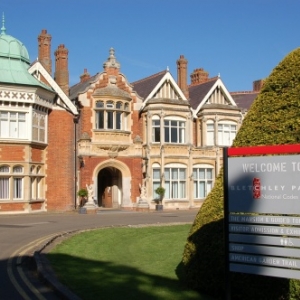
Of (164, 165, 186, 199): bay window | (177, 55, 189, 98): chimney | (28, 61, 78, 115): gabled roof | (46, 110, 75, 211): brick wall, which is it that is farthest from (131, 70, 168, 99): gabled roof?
(46, 110, 75, 211): brick wall

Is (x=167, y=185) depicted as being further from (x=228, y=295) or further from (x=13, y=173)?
(x=228, y=295)

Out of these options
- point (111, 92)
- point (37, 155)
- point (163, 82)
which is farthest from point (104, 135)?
point (163, 82)

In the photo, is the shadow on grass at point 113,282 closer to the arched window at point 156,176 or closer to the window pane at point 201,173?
the arched window at point 156,176

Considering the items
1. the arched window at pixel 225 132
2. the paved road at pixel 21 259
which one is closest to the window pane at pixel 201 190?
the arched window at pixel 225 132

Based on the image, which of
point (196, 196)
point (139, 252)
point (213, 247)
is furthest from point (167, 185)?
point (213, 247)

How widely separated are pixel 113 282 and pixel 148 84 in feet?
101

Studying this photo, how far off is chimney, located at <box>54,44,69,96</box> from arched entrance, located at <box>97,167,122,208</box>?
6.61m

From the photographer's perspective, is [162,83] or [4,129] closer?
[4,129]

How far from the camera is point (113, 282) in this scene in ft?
32.4

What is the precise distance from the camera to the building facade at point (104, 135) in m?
32.1

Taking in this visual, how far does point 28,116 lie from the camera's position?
106 ft

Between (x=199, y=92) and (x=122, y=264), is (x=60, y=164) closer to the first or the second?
(x=199, y=92)

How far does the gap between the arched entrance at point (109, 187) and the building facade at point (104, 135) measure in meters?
0.07

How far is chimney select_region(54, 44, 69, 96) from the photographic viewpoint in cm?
3625
